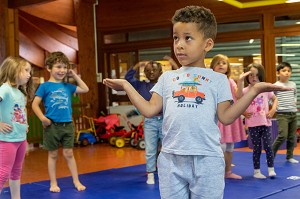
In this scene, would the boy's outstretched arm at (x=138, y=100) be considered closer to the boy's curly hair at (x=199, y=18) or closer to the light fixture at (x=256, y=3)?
the boy's curly hair at (x=199, y=18)

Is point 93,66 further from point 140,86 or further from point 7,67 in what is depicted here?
point 7,67

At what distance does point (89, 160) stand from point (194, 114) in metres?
4.58

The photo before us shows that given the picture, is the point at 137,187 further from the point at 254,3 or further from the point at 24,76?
the point at 254,3

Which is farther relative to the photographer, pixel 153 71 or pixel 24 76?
pixel 153 71

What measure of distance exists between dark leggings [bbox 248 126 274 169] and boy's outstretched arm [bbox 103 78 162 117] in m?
2.62

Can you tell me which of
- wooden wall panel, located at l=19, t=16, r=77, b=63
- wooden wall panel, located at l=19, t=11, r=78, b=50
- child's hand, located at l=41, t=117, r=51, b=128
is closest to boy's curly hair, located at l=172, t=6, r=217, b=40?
child's hand, located at l=41, t=117, r=51, b=128

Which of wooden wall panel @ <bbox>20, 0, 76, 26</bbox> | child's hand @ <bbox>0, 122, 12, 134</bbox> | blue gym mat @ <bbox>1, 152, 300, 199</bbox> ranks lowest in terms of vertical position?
blue gym mat @ <bbox>1, 152, 300, 199</bbox>

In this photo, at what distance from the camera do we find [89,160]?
614 centimetres

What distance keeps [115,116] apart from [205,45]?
6.69 meters

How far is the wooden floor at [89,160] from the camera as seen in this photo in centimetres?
512

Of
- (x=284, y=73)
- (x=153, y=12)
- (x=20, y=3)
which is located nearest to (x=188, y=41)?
(x=284, y=73)

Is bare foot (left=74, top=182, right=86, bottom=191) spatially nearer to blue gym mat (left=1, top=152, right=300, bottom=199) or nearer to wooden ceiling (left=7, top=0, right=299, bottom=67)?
blue gym mat (left=1, top=152, right=300, bottom=199)

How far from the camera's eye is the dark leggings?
13.9 feet

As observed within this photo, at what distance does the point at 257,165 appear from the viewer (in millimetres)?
4258
